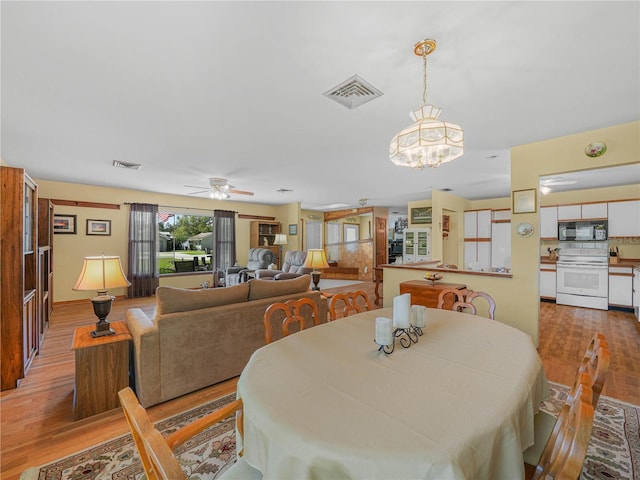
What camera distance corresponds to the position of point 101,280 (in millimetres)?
2236

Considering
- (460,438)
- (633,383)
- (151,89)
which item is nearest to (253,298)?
(151,89)

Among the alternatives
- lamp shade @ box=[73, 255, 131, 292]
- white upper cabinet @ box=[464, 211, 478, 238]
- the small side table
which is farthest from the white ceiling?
white upper cabinet @ box=[464, 211, 478, 238]

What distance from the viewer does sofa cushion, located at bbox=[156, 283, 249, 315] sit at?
2.33m

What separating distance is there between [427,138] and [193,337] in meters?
2.36

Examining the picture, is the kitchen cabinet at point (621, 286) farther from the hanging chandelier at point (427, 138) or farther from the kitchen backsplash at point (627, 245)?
the hanging chandelier at point (427, 138)

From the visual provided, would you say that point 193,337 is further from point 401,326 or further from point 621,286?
point 621,286

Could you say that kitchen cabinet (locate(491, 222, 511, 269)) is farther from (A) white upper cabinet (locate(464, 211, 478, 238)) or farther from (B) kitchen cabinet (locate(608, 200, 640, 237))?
(B) kitchen cabinet (locate(608, 200, 640, 237))

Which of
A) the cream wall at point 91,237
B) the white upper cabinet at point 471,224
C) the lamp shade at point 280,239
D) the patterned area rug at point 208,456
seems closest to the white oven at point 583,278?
the white upper cabinet at point 471,224

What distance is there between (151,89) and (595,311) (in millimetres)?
7395

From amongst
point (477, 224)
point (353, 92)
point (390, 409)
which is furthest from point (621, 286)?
point (390, 409)

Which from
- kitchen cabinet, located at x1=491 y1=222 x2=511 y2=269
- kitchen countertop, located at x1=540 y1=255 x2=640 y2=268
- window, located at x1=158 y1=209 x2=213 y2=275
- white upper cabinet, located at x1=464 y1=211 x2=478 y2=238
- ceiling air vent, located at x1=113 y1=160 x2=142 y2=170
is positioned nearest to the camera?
ceiling air vent, located at x1=113 y1=160 x2=142 y2=170

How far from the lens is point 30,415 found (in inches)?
83.7

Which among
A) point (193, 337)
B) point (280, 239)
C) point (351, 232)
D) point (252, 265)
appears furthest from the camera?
point (351, 232)

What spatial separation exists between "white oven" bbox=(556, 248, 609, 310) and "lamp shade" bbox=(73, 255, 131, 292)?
7.20 metres
